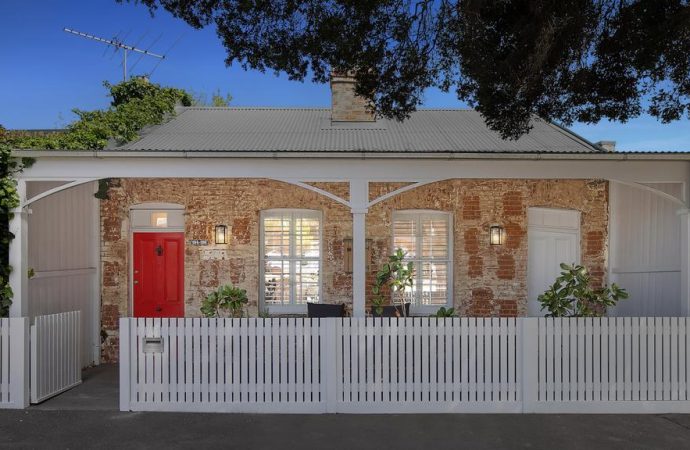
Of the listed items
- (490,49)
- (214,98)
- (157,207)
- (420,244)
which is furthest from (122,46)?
(214,98)

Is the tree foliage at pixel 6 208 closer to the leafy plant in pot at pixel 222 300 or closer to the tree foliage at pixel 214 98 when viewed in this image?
the leafy plant in pot at pixel 222 300

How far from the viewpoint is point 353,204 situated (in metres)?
7.00

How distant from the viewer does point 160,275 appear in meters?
9.91

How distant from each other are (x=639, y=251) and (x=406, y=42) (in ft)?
16.2

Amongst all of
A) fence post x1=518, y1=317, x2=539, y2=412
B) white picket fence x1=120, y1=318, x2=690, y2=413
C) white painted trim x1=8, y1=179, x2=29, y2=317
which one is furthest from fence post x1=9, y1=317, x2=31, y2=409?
fence post x1=518, y1=317, x2=539, y2=412

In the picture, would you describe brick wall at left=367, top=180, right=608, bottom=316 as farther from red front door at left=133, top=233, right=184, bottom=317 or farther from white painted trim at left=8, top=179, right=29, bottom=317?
white painted trim at left=8, top=179, right=29, bottom=317

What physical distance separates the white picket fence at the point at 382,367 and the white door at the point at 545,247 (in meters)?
3.41

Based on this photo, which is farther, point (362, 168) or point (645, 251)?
point (645, 251)

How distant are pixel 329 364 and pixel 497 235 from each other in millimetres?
4317

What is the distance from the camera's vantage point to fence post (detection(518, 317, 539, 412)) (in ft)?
21.2

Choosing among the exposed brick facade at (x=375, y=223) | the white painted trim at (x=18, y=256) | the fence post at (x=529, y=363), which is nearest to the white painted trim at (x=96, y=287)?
the exposed brick facade at (x=375, y=223)

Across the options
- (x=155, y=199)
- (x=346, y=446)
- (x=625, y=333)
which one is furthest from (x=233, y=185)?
(x=625, y=333)

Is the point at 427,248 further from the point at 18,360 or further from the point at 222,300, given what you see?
the point at 18,360

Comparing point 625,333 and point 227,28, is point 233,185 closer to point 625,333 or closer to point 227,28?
point 227,28
